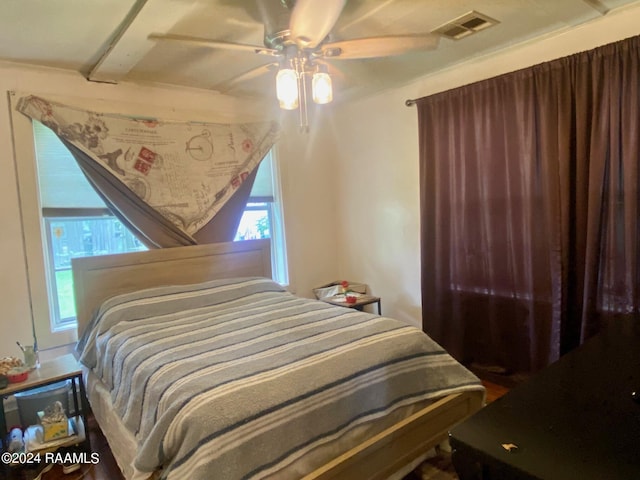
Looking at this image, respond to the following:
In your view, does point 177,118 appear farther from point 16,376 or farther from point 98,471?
point 98,471

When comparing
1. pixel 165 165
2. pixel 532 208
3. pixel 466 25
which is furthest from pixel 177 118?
pixel 532 208

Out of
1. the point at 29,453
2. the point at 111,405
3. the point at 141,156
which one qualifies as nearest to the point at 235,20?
the point at 141,156

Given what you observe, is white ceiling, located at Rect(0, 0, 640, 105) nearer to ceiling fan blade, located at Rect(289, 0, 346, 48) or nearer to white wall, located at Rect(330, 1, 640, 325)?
ceiling fan blade, located at Rect(289, 0, 346, 48)

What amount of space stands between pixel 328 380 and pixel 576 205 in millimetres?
1849

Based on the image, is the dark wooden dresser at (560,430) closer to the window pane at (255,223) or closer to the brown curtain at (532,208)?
the brown curtain at (532,208)

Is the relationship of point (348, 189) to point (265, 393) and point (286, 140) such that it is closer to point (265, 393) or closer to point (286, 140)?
point (286, 140)

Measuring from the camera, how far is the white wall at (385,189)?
3406 mm

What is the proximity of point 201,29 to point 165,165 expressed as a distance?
118cm

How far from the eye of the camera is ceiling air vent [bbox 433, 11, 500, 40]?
7.45 ft

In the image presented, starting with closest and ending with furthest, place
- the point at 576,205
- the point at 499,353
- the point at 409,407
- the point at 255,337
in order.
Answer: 1. the point at 409,407
2. the point at 255,337
3. the point at 576,205
4. the point at 499,353

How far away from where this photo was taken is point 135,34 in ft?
7.21

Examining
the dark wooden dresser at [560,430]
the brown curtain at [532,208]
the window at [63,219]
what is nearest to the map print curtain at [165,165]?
the window at [63,219]

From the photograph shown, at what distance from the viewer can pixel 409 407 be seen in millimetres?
1822

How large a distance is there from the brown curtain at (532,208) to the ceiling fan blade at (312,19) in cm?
156
